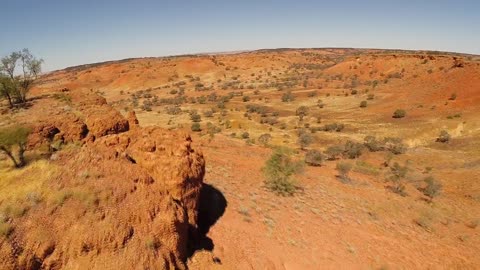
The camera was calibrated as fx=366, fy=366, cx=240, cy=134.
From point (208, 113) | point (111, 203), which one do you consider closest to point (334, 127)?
point (208, 113)

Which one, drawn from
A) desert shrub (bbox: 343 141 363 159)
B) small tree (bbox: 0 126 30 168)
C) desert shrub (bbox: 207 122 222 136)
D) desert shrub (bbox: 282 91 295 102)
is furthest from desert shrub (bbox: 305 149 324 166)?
desert shrub (bbox: 282 91 295 102)

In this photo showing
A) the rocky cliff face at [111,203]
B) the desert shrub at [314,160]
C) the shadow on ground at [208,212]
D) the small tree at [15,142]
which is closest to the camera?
the rocky cliff face at [111,203]

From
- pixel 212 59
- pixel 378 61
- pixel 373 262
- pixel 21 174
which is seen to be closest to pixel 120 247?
pixel 21 174

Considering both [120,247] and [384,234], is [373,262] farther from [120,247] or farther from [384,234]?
[120,247]

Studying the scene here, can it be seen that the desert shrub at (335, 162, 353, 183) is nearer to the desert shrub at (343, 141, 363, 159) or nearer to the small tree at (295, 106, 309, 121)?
the desert shrub at (343, 141, 363, 159)

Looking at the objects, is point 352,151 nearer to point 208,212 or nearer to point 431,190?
point 431,190

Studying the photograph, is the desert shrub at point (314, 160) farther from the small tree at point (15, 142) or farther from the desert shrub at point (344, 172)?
the small tree at point (15, 142)

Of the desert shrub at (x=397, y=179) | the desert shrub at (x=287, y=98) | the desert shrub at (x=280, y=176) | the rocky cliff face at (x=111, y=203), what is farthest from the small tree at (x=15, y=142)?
the desert shrub at (x=287, y=98)
